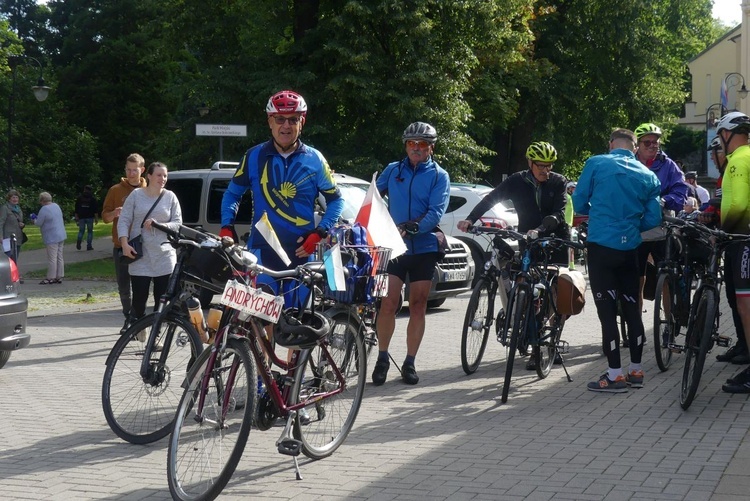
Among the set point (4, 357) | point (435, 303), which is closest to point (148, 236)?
point (4, 357)

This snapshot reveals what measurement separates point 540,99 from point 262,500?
104 ft

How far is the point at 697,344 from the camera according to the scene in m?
7.71

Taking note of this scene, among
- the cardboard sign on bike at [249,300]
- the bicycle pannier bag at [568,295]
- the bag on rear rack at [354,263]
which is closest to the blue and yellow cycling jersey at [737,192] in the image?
the bicycle pannier bag at [568,295]

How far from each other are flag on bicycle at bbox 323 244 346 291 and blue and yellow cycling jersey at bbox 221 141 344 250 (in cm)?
125

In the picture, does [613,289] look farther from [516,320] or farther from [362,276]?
[362,276]

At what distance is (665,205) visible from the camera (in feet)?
33.7

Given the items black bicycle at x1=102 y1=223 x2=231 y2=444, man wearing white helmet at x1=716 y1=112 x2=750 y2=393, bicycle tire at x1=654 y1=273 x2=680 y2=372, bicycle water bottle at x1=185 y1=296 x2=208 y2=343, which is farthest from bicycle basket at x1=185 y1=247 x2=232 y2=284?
bicycle tire at x1=654 y1=273 x2=680 y2=372

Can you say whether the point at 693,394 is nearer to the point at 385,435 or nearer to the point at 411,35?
the point at 385,435

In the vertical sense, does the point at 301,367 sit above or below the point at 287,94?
below

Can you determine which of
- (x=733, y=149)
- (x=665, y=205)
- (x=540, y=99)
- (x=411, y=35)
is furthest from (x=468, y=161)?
(x=733, y=149)

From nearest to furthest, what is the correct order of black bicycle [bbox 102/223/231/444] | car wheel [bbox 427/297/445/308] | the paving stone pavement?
1. the paving stone pavement
2. black bicycle [bbox 102/223/231/444]
3. car wheel [bbox 427/297/445/308]

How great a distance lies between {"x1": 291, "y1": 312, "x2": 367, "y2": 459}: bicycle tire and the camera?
5945 mm

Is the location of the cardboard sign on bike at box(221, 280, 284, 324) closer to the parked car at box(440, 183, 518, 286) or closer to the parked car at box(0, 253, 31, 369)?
the parked car at box(0, 253, 31, 369)

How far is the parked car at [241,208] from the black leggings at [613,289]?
5706mm
